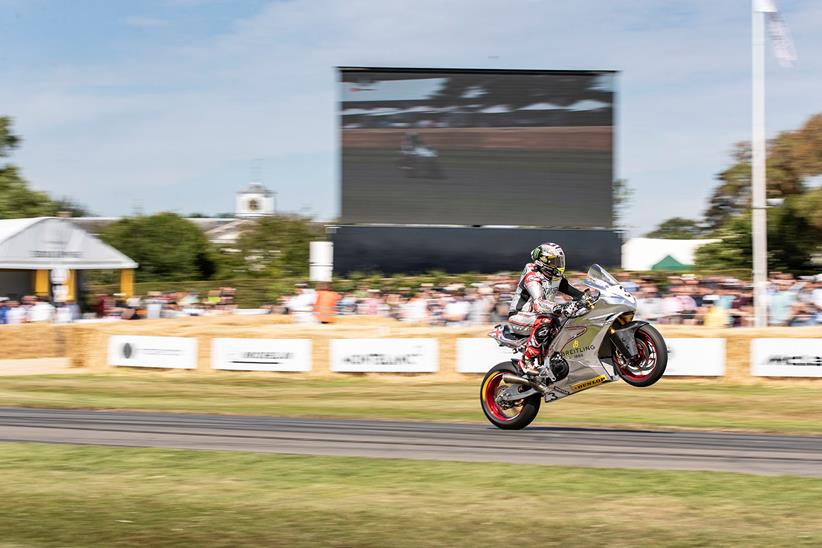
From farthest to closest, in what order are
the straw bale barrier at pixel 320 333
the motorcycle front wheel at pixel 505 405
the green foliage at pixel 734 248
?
the green foliage at pixel 734 248 < the straw bale barrier at pixel 320 333 < the motorcycle front wheel at pixel 505 405

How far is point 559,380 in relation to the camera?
37.4 ft

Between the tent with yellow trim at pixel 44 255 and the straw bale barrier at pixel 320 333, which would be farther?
the tent with yellow trim at pixel 44 255

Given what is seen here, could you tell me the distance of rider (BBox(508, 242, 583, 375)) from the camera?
11.2m

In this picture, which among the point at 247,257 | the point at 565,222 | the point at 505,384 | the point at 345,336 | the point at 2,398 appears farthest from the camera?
the point at 247,257

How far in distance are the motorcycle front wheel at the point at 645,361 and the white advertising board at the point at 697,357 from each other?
880 centimetres

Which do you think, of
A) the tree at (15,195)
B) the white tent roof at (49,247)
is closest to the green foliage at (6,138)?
the tree at (15,195)

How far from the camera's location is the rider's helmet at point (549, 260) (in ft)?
Result: 36.6

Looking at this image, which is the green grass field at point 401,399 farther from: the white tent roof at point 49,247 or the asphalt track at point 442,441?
the white tent roof at point 49,247

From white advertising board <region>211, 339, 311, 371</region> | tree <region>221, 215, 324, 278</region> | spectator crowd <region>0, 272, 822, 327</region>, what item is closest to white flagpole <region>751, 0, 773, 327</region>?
spectator crowd <region>0, 272, 822, 327</region>

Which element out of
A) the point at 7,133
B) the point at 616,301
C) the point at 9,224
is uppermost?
the point at 7,133

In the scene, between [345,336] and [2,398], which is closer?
[2,398]

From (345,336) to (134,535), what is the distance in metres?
14.5

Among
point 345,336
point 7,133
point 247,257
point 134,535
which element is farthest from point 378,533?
point 7,133

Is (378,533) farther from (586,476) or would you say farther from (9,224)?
(9,224)
